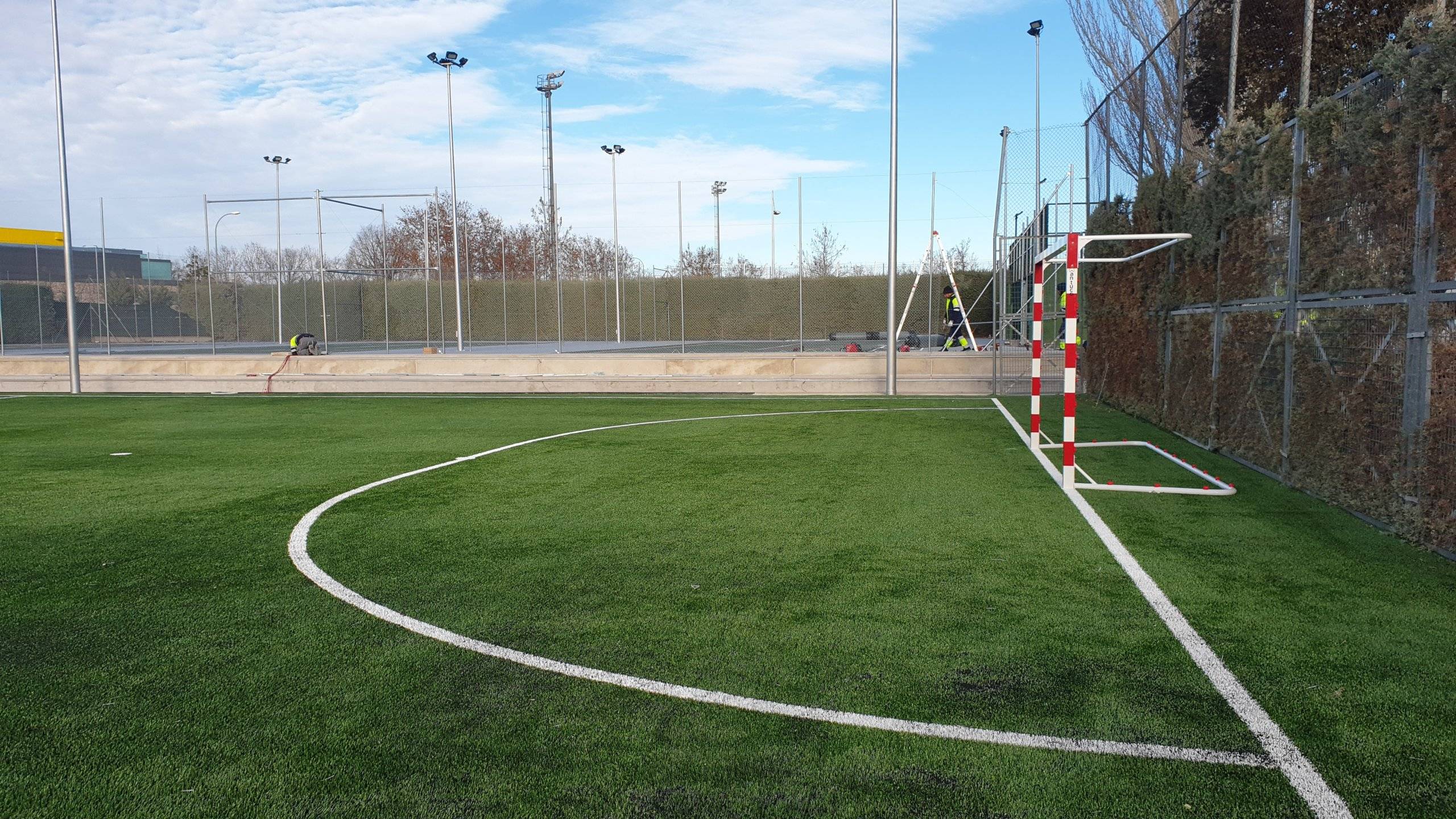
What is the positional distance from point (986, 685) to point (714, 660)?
40.7 inches

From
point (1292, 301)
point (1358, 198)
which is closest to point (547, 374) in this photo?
point (1292, 301)

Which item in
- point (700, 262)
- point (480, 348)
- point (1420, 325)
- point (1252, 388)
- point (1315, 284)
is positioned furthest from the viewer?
point (700, 262)

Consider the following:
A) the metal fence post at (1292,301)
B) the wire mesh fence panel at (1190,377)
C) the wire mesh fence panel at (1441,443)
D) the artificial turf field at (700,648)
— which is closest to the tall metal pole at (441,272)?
the wire mesh fence panel at (1190,377)

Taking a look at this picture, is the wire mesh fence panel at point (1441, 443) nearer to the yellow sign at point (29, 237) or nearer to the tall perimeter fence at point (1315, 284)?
the tall perimeter fence at point (1315, 284)

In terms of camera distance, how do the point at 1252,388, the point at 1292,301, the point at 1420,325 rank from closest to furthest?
the point at 1420,325 → the point at 1292,301 → the point at 1252,388

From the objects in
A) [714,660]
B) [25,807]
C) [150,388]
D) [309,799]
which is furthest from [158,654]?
[150,388]

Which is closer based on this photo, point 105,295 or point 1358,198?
point 1358,198

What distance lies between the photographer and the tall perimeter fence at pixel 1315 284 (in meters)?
5.98

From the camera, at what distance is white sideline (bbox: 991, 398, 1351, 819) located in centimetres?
283

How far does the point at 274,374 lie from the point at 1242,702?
2071cm

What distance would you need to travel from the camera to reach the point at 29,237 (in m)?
50.1

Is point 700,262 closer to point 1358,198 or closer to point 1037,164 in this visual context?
point 1037,164

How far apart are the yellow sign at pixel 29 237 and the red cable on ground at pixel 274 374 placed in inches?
1368

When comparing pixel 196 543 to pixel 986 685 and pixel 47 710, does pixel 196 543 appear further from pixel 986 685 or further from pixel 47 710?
pixel 986 685
